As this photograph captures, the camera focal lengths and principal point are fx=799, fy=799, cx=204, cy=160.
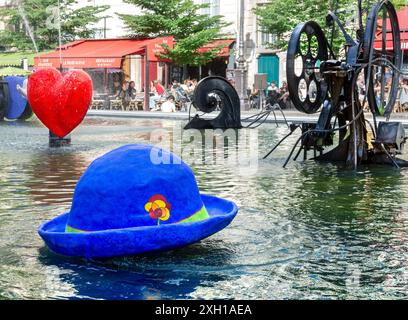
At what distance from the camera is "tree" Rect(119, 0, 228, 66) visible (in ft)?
123

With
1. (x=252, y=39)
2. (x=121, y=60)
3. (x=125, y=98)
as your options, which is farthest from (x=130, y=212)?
(x=252, y=39)

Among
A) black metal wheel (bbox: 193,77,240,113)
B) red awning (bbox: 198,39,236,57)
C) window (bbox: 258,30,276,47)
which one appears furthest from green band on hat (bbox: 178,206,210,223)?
window (bbox: 258,30,276,47)

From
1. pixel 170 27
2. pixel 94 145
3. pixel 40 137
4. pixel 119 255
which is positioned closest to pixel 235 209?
pixel 119 255

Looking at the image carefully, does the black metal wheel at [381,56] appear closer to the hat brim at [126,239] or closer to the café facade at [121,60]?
the hat brim at [126,239]

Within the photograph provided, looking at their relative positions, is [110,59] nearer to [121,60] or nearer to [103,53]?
[121,60]

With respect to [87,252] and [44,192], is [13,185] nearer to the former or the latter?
[44,192]

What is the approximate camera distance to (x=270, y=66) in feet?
133

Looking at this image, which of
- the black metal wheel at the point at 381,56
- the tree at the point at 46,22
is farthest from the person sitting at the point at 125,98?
the black metal wheel at the point at 381,56

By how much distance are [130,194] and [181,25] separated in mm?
33785

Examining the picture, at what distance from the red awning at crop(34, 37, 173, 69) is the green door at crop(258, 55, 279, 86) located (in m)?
6.08

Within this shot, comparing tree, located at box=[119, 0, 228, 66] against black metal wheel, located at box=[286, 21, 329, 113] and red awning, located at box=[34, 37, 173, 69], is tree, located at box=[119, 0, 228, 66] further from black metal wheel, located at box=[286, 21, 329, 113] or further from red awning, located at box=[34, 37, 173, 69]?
black metal wheel, located at box=[286, 21, 329, 113]

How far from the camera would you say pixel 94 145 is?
52.7 feet

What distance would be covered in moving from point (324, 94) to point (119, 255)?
24.7ft

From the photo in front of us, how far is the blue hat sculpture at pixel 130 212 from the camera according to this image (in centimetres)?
558
